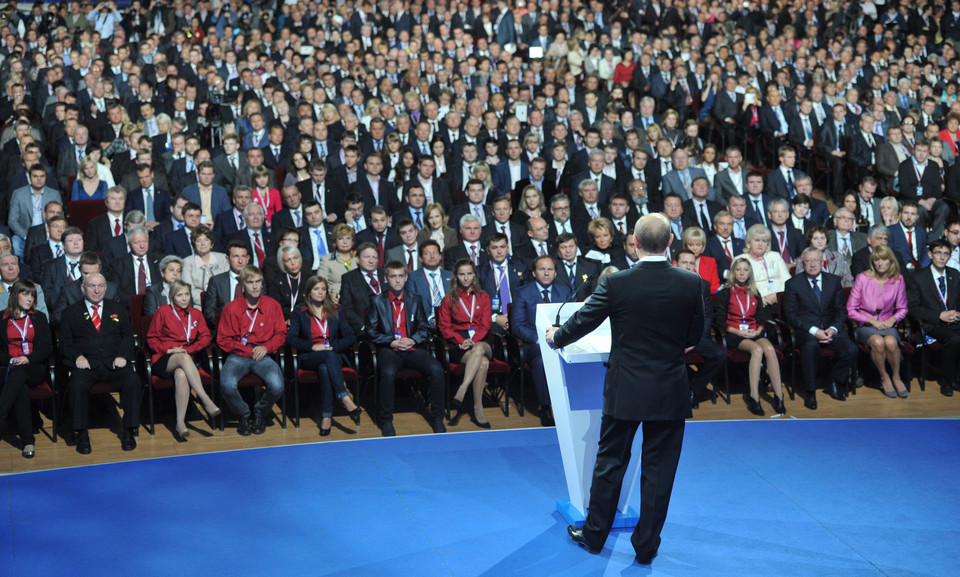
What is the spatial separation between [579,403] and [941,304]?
4927mm

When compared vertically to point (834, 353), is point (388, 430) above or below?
below

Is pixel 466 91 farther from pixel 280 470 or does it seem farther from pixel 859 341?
pixel 280 470

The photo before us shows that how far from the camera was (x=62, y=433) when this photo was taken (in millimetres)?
7156

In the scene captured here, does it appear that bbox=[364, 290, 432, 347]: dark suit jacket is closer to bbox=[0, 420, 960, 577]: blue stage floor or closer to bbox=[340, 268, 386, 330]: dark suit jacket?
bbox=[340, 268, 386, 330]: dark suit jacket

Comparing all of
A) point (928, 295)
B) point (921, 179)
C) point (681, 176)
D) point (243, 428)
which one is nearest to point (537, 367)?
point (243, 428)

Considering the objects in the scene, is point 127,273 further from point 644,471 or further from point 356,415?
point 644,471

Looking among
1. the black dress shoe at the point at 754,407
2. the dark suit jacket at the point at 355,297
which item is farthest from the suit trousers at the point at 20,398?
the black dress shoe at the point at 754,407

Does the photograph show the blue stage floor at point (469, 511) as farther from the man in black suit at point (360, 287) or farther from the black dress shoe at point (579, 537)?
the man in black suit at point (360, 287)

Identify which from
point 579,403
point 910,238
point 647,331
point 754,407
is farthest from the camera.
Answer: point 910,238

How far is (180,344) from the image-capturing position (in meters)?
7.21

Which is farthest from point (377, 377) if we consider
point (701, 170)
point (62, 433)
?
point (701, 170)

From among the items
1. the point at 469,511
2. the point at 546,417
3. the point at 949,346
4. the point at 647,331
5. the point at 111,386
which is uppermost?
the point at 647,331

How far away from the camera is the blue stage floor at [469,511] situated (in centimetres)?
470

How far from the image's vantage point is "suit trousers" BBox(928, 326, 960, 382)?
827 centimetres
